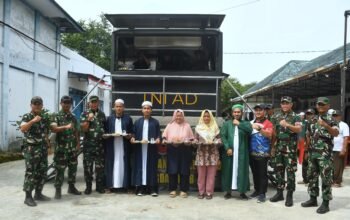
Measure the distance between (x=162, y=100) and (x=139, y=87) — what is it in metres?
0.53

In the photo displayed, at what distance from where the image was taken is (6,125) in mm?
14000

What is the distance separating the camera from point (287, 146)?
6.73m

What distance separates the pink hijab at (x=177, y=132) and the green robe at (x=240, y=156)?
0.62 metres

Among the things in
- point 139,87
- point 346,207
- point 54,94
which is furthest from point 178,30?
point 54,94

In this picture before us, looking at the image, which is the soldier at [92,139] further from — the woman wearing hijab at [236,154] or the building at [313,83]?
the building at [313,83]

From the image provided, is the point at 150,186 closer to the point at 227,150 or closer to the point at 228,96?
the point at 227,150

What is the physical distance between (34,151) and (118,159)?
60.1 inches

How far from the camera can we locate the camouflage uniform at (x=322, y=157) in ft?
20.8

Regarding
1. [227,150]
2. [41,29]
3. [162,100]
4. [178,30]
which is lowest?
[227,150]

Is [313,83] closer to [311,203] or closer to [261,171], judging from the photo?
[261,171]

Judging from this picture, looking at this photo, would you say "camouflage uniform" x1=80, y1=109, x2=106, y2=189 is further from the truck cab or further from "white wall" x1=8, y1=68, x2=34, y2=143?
"white wall" x1=8, y1=68, x2=34, y2=143

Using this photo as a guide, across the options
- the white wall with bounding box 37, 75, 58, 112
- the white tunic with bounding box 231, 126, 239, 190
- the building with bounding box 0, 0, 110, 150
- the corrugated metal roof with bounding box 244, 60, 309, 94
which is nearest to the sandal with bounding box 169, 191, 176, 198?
the white tunic with bounding box 231, 126, 239, 190

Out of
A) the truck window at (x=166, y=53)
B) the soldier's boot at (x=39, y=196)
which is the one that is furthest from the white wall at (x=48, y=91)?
the soldier's boot at (x=39, y=196)

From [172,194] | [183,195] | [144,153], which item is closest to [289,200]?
[183,195]
